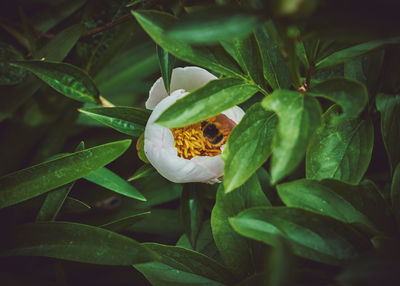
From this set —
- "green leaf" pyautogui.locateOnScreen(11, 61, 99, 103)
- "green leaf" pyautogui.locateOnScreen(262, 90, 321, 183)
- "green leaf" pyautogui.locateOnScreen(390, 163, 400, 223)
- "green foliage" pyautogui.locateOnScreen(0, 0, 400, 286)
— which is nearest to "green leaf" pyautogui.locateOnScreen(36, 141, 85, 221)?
"green foliage" pyautogui.locateOnScreen(0, 0, 400, 286)

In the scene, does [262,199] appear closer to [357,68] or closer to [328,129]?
[328,129]

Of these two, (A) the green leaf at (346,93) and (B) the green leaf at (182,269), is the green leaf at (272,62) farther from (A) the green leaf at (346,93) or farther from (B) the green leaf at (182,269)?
(B) the green leaf at (182,269)

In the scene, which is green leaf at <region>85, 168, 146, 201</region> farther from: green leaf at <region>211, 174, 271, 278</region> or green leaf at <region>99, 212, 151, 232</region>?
green leaf at <region>211, 174, 271, 278</region>

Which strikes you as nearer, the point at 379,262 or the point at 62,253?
the point at 379,262

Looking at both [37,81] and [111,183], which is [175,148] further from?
[37,81]

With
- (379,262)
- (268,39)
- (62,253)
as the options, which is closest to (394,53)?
(268,39)

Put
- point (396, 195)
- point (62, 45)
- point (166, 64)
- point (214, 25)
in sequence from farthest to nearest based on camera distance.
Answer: point (62, 45) → point (166, 64) → point (396, 195) → point (214, 25)

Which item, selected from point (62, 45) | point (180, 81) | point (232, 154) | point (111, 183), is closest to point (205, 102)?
point (232, 154)
